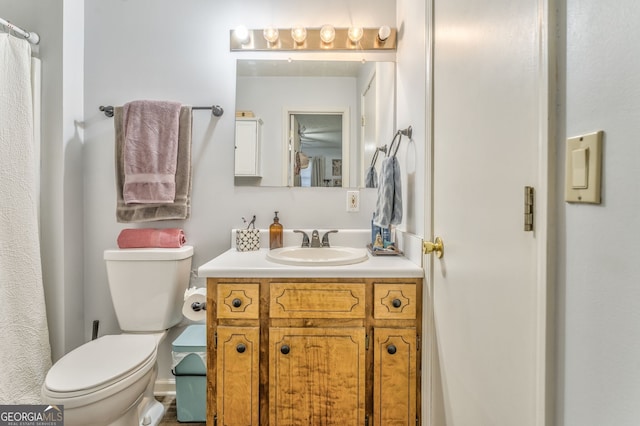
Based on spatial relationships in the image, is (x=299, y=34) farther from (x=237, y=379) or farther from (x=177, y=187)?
(x=237, y=379)

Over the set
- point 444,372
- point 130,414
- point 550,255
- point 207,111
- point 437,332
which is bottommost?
point 130,414

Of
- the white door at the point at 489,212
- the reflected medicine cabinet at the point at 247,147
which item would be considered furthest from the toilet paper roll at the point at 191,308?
the white door at the point at 489,212

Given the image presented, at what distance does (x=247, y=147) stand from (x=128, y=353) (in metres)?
1.16

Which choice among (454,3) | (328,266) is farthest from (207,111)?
(454,3)

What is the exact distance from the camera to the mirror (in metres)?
1.79

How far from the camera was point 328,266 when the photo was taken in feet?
4.09

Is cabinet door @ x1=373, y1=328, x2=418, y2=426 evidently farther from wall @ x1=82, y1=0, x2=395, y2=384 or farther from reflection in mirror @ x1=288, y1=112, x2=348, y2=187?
reflection in mirror @ x1=288, y1=112, x2=348, y2=187

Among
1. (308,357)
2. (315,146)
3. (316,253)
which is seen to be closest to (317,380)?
(308,357)

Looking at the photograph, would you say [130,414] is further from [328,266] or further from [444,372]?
[444,372]

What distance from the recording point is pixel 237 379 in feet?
3.98

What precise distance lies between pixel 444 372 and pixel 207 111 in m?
1.74

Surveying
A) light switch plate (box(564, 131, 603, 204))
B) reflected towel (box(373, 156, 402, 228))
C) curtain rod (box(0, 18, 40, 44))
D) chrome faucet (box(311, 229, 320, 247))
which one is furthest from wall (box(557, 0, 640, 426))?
curtain rod (box(0, 18, 40, 44))

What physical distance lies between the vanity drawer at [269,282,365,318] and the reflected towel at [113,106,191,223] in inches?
32.0

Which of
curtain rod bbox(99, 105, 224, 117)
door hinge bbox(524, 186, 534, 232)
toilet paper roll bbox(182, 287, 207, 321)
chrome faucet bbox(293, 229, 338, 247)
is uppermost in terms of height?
curtain rod bbox(99, 105, 224, 117)
